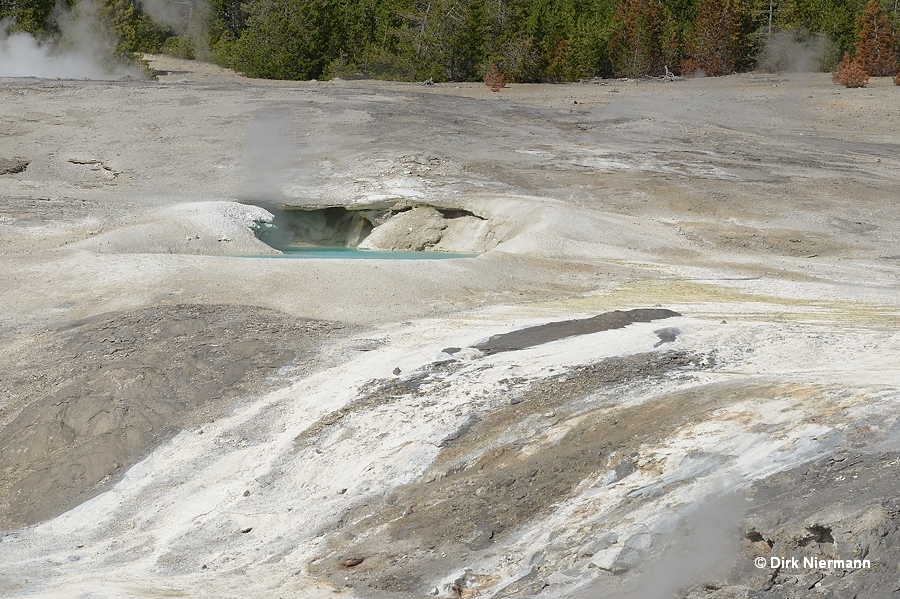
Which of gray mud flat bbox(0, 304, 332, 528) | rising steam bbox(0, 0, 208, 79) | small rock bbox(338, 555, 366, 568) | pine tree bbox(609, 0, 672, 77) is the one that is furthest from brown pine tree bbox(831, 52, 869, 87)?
small rock bbox(338, 555, 366, 568)

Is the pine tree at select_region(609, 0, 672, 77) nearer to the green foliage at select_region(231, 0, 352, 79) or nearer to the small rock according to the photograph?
the green foliage at select_region(231, 0, 352, 79)

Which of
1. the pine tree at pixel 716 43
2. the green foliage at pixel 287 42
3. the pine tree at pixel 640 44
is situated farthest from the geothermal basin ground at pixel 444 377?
the pine tree at pixel 640 44

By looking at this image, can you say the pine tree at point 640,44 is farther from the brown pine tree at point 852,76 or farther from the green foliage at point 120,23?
the green foliage at point 120,23

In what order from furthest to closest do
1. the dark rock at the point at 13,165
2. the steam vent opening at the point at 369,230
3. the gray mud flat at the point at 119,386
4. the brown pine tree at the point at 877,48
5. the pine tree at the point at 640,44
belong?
the pine tree at the point at 640,44 < the brown pine tree at the point at 877,48 < the dark rock at the point at 13,165 < the steam vent opening at the point at 369,230 < the gray mud flat at the point at 119,386

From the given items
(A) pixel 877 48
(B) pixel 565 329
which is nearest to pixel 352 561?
(B) pixel 565 329

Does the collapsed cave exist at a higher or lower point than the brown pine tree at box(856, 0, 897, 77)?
lower

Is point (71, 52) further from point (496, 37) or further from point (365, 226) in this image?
point (365, 226)

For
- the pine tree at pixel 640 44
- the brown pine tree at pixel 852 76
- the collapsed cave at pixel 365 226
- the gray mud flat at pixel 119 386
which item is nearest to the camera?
the gray mud flat at pixel 119 386
